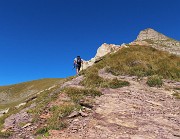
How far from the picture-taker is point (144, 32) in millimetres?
91000

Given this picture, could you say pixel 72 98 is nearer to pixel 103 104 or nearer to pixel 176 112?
pixel 103 104

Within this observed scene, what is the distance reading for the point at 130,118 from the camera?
53.2 feet

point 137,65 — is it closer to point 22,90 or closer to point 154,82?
point 154,82

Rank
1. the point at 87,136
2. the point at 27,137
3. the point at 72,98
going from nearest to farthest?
the point at 87,136 < the point at 27,137 < the point at 72,98

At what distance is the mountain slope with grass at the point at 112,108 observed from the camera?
14.7 metres

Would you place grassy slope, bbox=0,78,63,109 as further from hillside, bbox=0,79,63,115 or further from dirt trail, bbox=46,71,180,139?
dirt trail, bbox=46,71,180,139

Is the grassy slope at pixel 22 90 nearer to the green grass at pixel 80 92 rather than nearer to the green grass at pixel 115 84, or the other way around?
the green grass at pixel 115 84

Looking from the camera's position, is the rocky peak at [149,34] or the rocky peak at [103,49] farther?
the rocky peak at [149,34]

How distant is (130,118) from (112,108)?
1840mm

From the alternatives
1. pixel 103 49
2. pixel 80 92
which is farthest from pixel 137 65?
pixel 103 49

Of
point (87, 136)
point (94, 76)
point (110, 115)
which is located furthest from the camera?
point (94, 76)

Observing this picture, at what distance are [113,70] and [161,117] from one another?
11050 millimetres

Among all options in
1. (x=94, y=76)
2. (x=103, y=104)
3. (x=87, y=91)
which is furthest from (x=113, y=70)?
(x=103, y=104)

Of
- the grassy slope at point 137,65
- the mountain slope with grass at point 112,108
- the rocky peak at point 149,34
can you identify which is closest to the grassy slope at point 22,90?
the rocky peak at point 149,34
